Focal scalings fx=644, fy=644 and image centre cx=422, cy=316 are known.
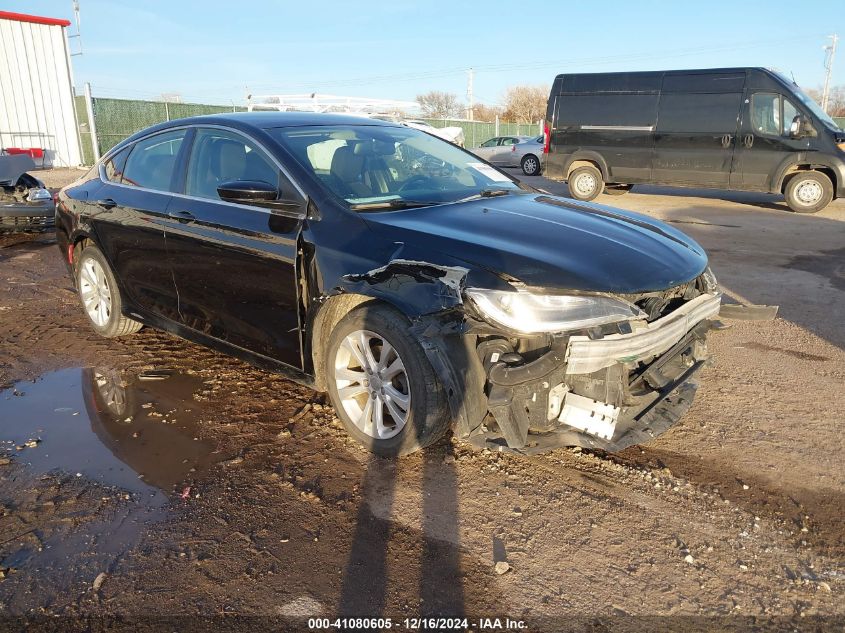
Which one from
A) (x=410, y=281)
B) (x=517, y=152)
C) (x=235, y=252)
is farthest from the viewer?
(x=517, y=152)

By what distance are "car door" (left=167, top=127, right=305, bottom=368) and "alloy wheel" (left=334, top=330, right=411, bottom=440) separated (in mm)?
351

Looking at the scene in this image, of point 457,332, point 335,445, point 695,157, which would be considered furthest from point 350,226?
point 695,157

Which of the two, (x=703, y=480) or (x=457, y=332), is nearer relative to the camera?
(x=457, y=332)

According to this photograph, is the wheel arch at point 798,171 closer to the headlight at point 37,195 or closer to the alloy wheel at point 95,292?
the alloy wheel at point 95,292

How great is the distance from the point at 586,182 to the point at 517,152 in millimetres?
10332

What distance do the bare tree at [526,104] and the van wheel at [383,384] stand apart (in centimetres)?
7019

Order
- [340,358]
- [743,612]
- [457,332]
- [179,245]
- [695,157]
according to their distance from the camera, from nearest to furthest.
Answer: [743,612] → [457,332] → [340,358] → [179,245] → [695,157]

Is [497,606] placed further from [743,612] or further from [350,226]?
[350,226]

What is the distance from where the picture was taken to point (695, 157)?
12430 millimetres

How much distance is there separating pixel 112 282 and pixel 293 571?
329cm

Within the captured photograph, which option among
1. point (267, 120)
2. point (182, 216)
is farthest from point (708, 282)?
point (182, 216)

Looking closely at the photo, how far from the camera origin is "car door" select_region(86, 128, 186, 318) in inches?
171

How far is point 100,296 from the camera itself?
17.0 feet

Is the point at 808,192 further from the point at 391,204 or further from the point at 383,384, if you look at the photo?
the point at 383,384
